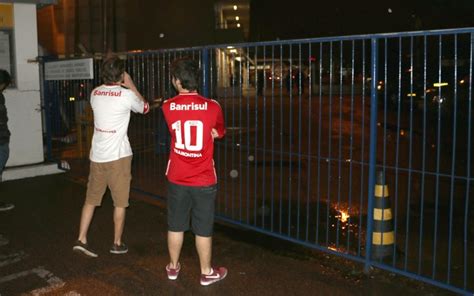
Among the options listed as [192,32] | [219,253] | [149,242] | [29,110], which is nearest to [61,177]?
[29,110]

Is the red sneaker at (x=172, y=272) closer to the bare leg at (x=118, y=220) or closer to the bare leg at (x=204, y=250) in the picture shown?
the bare leg at (x=204, y=250)

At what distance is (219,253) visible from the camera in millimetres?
5562

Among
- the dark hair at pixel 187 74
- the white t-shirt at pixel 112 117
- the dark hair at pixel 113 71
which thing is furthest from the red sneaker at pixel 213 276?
the dark hair at pixel 113 71

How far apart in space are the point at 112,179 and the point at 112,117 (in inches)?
24.8

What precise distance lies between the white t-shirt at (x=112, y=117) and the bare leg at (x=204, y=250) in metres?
1.28

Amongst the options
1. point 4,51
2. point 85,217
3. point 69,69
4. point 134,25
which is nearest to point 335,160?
point 85,217

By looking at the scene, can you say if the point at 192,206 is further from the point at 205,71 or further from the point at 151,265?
the point at 205,71

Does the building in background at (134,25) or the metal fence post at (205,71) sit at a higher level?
the building in background at (134,25)

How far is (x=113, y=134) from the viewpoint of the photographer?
17.0 feet

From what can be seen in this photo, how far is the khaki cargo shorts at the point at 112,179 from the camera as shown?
5.25m

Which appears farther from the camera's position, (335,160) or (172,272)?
(335,160)

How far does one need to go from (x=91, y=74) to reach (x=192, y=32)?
27928 mm

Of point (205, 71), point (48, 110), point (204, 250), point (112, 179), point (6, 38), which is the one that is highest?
point (6, 38)

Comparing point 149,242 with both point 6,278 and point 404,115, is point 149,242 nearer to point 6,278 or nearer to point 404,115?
point 6,278
